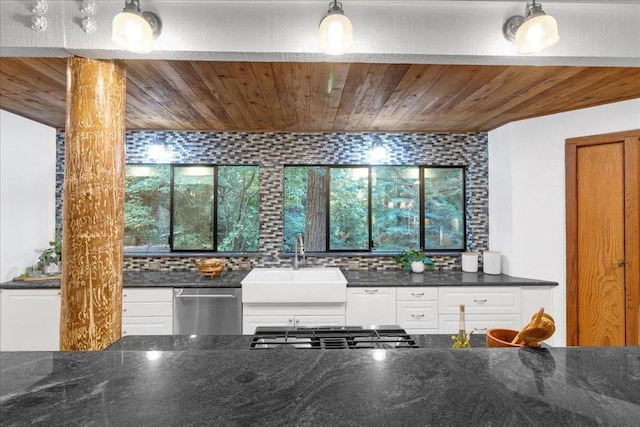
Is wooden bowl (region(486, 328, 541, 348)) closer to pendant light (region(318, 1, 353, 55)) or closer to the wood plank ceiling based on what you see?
pendant light (region(318, 1, 353, 55))

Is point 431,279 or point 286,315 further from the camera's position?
point 431,279

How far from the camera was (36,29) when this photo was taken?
142 cm

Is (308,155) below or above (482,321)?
above

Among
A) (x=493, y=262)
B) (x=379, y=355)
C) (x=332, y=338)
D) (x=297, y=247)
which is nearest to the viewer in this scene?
(x=379, y=355)

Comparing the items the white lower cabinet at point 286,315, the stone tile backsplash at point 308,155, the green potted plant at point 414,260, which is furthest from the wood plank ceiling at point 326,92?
the white lower cabinet at point 286,315

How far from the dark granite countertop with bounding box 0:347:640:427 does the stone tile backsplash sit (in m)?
2.74

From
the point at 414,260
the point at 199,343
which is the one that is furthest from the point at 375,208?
the point at 199,343

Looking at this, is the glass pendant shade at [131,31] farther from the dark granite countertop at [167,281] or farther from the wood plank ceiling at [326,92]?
the dark granite countertop at [167,281]

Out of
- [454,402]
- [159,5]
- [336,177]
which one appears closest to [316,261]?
[336,177]

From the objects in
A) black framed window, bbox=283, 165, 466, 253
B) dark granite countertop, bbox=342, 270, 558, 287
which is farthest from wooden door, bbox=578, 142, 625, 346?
black framed window, bbox=283, 165, 466, 253

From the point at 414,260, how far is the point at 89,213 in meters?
2.89

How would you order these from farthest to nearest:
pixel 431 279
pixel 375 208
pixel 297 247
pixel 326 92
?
pixel 375 208 → pixel 297 247 → pixel 431 279 → pixel 326 92

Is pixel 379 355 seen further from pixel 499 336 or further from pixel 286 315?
pixel 286 315

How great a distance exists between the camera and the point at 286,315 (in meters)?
2.89
